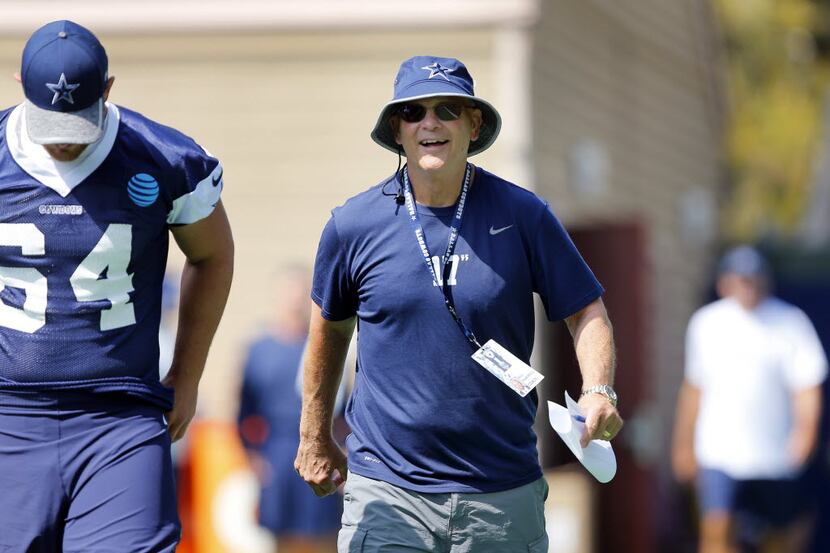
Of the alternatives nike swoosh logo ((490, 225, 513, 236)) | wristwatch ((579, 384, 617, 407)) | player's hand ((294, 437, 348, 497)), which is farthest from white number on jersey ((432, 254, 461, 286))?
player's hand ((294, 437, 348, 497))

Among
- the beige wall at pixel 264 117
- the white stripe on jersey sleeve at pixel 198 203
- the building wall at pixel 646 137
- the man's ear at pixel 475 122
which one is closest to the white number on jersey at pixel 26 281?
the white stripe on jersey sleeve at pixel 198 203

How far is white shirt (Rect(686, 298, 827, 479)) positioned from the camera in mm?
10742

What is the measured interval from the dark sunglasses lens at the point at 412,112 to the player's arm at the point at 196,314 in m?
0.79

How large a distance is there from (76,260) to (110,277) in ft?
0.39

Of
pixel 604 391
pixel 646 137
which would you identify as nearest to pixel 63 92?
pixel 604 391

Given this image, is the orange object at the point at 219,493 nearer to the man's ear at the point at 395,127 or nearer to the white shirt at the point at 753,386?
the white shirt at the point at 753,386

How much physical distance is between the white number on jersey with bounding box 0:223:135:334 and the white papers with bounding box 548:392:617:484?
4.62 feet

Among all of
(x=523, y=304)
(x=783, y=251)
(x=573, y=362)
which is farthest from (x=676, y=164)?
(x=523, y=304)

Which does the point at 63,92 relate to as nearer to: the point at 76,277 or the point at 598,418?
the point at 76,277

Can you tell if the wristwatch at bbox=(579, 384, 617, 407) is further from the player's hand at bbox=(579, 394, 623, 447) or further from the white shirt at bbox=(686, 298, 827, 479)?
the white shirt at bbox=(686, 298, 827, 479)

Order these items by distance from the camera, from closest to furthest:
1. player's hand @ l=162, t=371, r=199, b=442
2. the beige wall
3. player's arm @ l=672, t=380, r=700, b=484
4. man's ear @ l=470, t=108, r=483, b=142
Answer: man's ear @ l=470, t=108, r=483, b=142 < player's hand @ l=162, t=371, r=199, b=442 < player's arm @ l=672, t=380, r=700, b=484 < the beige wall

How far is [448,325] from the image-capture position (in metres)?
4.99

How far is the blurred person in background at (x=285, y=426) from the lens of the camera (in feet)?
32.2

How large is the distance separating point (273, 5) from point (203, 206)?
618 centimetres
